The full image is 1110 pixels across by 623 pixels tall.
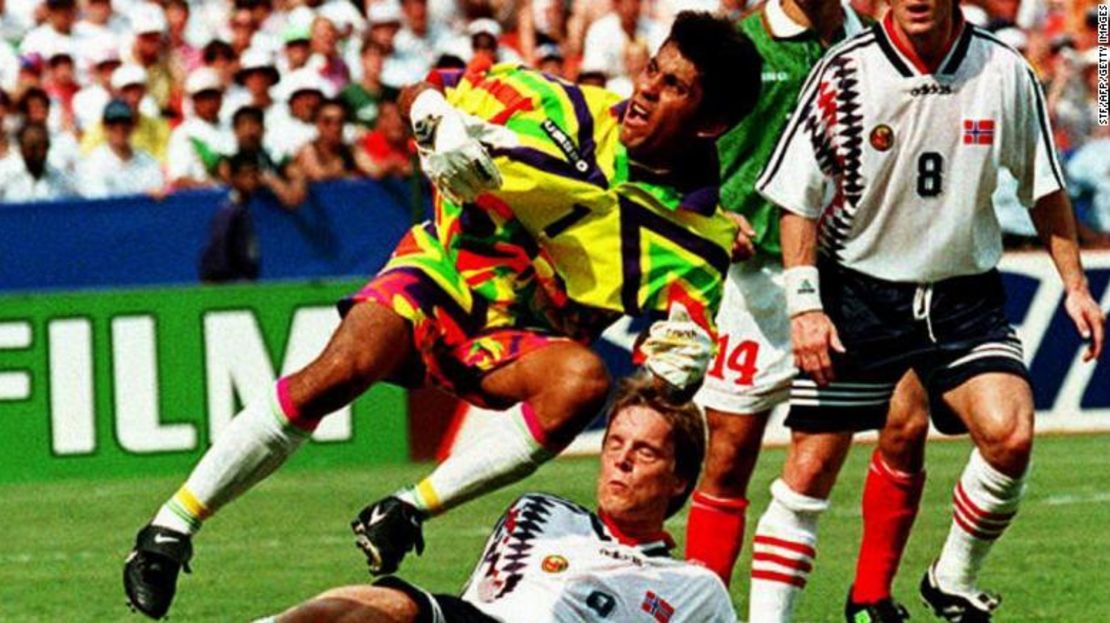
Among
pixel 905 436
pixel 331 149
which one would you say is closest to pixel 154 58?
pixel 331 149

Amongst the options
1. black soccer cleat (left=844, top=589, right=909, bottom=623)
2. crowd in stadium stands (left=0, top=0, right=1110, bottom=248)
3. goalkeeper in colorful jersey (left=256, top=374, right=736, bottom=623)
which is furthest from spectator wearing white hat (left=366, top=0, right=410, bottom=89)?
goalkeeper in colorful jersey (left=256, top=374, right=736, bottom=623)

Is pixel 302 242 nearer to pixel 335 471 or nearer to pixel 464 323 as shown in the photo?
pixel 335 471

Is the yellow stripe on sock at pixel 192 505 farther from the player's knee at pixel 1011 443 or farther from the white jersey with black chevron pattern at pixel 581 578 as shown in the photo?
the player's knee at pixel 1011 443

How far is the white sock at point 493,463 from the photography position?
8.08 metres

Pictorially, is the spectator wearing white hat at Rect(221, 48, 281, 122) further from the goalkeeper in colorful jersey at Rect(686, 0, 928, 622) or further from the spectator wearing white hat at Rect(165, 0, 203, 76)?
the goalkeeper in colorful jersey at Rect(686, 0, 928, 622)

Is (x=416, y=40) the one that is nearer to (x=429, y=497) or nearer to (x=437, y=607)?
(x=429, y=497)

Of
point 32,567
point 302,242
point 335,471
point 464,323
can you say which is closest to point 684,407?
point 464,323

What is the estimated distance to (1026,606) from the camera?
10.1m

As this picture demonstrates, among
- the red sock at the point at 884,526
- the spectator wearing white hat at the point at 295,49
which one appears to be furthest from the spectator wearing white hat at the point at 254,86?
the red sock at the point at 884,526

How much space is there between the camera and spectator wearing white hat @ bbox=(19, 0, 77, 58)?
2023 centimetres

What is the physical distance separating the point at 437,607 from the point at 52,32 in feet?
46.2

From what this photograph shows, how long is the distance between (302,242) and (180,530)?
31.1 feet

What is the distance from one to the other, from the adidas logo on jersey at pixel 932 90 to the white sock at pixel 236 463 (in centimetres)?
214

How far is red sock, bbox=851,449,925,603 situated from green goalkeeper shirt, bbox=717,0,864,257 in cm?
96
